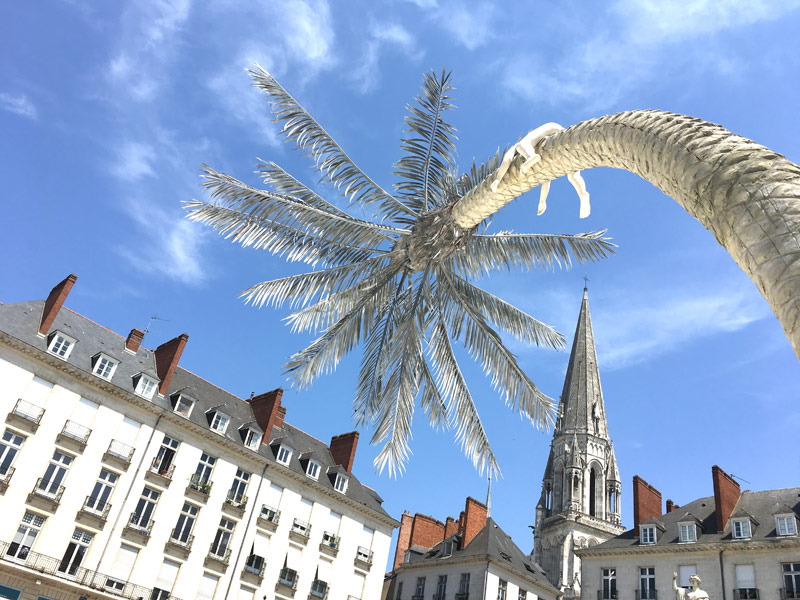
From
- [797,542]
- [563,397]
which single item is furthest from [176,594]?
[563,397]

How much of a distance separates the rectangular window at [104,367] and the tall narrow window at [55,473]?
3858mm

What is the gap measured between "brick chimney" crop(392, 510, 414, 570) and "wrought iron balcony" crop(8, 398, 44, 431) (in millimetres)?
22952

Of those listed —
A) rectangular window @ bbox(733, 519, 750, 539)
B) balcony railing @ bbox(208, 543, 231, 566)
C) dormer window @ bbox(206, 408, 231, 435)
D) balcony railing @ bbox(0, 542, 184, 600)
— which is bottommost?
balcony railing @ bbox(0, 542, 184, 600)

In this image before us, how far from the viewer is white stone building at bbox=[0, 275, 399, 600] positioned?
82.5ft

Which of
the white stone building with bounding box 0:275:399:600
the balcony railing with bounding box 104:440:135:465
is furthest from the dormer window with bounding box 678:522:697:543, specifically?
the balcony railing with bounding box 104:440:135:465

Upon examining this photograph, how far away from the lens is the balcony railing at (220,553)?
2900cm

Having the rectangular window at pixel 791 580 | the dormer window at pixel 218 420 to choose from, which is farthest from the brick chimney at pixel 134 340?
the rectangular window at pixel 791 580

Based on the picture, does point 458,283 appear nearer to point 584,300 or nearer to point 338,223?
point 338,223

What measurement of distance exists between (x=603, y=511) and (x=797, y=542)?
48863mm

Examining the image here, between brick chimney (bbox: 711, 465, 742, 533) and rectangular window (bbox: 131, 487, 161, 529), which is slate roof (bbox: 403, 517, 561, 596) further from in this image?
rectangular window (bbox: 131, 487, 161, 529)

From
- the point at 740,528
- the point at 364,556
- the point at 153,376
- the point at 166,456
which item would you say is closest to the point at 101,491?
the point at 166,456

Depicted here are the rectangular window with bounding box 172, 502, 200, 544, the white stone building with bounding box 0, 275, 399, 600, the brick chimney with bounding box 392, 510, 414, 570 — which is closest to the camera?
the white stone building with bounding box 0, 275, 399, 600

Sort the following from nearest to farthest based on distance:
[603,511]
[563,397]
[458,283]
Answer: [458,283] → [603,511] → [563,397]

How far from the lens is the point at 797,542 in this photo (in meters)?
27.7
